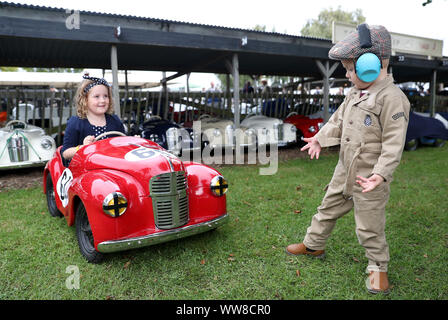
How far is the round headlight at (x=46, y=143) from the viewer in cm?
626

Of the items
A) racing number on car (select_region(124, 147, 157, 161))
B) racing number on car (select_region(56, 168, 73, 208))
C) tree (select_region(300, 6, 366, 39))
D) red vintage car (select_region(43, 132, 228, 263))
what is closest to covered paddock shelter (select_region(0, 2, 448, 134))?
Result: racing number on car (select_region(56, 168, 73, 208))

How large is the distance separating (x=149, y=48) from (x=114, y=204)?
5.54 metres

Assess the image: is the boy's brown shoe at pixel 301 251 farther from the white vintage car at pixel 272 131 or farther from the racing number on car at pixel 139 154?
the white vintage car at pixel 272 131

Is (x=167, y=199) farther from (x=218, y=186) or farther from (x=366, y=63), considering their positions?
(x=366, y=63)

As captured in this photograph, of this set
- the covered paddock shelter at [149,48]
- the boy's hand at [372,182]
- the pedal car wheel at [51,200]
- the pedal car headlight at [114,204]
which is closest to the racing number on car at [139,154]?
the pedal car headlight at [114,204]

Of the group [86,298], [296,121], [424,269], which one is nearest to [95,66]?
[296,121]

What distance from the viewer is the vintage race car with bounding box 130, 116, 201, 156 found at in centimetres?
685

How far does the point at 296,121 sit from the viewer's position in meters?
9.24

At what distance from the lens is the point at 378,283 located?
233cm

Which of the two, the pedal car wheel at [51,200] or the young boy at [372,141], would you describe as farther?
the pedal car wheel at [51,200]

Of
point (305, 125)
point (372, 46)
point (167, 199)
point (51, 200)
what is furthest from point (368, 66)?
point (305, 125)

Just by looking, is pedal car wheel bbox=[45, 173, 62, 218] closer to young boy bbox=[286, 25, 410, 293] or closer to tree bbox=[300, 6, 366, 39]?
young boy bbox=[286, 25, 410, 293]

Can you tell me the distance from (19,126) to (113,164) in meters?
4.78

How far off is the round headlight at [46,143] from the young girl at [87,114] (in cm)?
343
